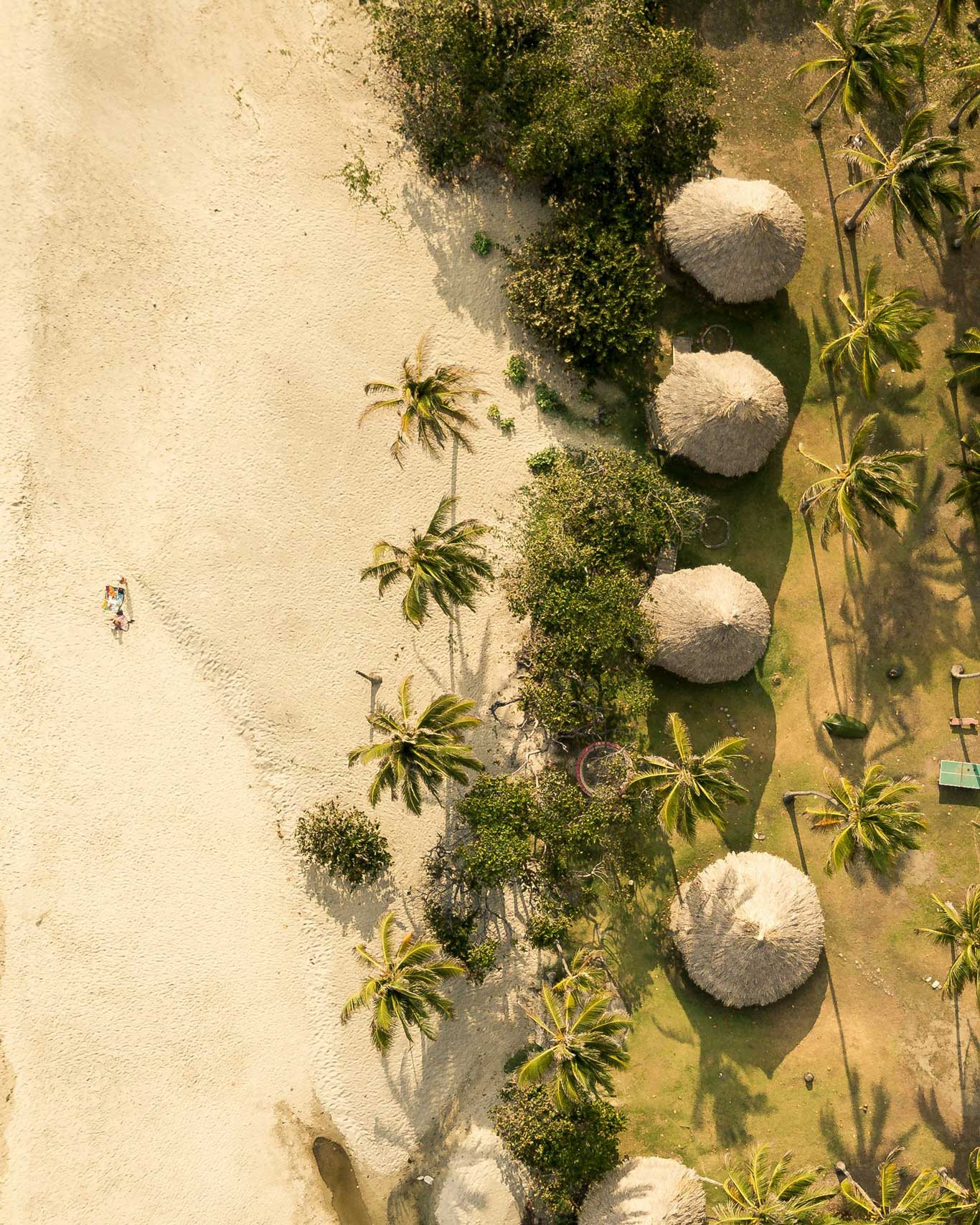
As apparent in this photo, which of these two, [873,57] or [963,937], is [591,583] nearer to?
[963,937]

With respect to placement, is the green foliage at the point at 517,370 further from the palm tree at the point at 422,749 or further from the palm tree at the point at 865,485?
the palm tree at the point at 422,749

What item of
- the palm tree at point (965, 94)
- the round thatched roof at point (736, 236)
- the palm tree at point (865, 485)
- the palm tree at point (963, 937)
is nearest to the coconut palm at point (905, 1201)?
the palm tree at point (963, 937)

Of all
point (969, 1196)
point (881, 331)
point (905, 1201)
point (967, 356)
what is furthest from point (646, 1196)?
point (967, 356)

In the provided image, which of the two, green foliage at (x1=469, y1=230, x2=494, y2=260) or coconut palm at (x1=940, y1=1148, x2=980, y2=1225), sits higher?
green foliage at (x1=469, y1=230, x2=494, y2=260)

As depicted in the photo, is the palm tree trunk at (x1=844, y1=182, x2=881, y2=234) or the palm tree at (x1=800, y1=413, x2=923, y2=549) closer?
the palm tree at (x1=800, y1=413, x2=923, y2=549)

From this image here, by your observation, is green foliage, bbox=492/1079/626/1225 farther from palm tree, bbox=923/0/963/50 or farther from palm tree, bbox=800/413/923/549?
palm tree, bbox=923/0/963/50

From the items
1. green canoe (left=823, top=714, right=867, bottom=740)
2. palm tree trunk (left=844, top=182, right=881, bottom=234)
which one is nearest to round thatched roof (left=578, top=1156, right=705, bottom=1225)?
green canoe (left=823, top=714, right=867, bottom=740)

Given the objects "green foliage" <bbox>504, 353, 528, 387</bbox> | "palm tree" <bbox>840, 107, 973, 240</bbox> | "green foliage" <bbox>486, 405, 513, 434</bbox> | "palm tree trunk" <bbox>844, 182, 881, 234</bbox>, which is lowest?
"green foliage" <bbox>486, 405, 513, 434</bbox>
